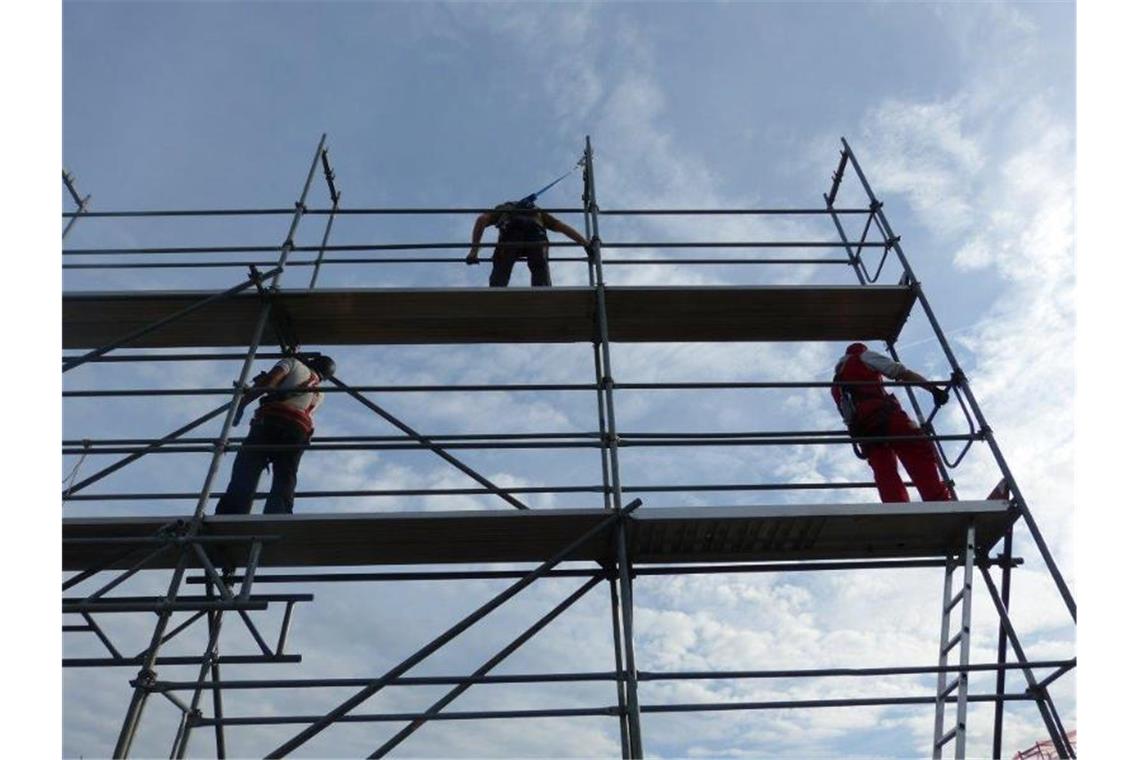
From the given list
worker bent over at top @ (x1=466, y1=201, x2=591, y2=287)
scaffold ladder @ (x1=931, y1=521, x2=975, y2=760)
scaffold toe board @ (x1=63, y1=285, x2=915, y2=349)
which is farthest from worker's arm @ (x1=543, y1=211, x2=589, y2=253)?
scaffold ladder @ (x1=931, y1=521, x2=975, y2=760)

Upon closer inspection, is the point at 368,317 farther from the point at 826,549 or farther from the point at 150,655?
the point at 826,549

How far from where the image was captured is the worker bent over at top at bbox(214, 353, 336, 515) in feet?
19.0

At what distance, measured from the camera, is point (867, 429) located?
6.11 meters

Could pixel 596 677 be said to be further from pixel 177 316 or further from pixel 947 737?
pixel 177 316

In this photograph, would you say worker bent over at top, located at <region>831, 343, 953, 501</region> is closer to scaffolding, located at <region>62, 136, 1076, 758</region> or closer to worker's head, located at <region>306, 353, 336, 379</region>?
scaffolding, located at <region>62, 136, 1076, 758</region>

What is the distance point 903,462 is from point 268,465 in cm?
463

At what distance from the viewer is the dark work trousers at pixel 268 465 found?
19.1 ft

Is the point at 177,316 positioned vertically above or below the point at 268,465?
above

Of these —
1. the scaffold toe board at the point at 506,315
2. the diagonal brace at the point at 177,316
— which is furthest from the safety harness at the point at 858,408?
the diagonal brace at the point at 177,316

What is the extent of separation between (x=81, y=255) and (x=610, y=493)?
16.8 ft

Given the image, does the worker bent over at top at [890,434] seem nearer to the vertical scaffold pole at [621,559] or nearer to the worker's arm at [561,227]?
the vertical scaffold pole at [621,559]

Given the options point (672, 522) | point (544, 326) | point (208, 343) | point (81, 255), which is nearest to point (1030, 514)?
point (672, 522)

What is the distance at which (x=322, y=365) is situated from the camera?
6.56 metres

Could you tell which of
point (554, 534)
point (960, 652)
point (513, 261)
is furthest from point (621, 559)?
point (513, 261)
